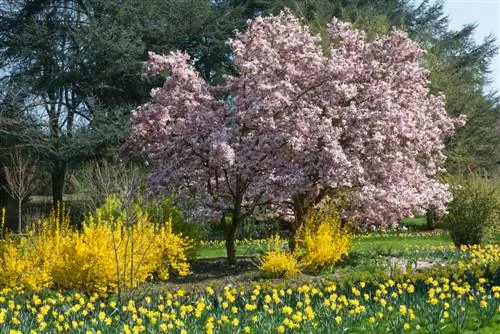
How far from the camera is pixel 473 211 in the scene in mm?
14062

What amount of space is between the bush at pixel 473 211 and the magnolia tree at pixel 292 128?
236 centimetres

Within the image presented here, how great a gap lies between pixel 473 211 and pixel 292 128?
591 cm

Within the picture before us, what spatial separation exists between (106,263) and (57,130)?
1249 cm

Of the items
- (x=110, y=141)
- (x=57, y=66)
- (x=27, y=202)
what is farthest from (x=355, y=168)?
(x=27, y=202)

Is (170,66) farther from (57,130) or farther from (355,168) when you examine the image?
(57,130)

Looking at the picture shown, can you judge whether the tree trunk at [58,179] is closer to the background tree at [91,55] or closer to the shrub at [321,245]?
the background tree at [91,55]

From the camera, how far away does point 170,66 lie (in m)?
11.6

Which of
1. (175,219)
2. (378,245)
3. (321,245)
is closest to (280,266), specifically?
(321,245)

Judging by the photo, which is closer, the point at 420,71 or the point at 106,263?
the point at 106,263

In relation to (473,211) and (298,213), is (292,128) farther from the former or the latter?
(473,211)

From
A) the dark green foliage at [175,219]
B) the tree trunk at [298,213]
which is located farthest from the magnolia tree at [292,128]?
the dark green foliage at [175,219]

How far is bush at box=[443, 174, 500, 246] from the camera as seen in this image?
553 inches

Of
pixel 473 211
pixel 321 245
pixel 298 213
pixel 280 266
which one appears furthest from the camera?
pixel 473 211

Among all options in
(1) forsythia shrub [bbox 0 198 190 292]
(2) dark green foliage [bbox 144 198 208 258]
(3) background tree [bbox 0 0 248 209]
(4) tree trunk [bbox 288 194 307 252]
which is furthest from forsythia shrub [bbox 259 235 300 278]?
(3) background tree [bbox 0 0 248 209]
